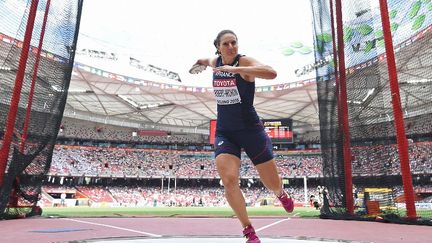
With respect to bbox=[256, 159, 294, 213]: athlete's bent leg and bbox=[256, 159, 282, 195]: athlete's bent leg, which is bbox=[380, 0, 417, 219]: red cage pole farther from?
bbox=[256, 159, 282, 195]: athlete's bent leg

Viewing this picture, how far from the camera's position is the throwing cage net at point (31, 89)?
763 centimetres

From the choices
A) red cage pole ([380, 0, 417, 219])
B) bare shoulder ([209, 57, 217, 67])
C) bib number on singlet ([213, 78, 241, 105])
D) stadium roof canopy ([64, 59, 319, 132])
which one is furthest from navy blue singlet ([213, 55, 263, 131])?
stadium roof canopy ([64, 59, 319, 132])

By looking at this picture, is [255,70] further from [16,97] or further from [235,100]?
[16,97]

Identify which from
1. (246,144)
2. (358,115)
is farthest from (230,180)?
(358,115)

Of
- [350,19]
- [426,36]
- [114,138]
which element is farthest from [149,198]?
[350,19]

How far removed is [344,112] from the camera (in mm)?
8594

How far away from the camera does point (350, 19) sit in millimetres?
8945

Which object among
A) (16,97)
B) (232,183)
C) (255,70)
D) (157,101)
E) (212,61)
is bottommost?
(232,183)

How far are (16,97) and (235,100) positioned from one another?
6.08 m

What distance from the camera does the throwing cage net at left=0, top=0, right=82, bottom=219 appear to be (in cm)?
763

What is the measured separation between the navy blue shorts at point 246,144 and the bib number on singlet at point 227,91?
12.8 inches

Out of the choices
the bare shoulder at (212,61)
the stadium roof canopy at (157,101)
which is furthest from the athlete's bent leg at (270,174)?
the stadium roof canopy at (157,101)

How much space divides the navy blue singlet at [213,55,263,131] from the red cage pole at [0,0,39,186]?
5.85 m

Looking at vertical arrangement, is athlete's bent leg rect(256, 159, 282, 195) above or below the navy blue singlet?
below
